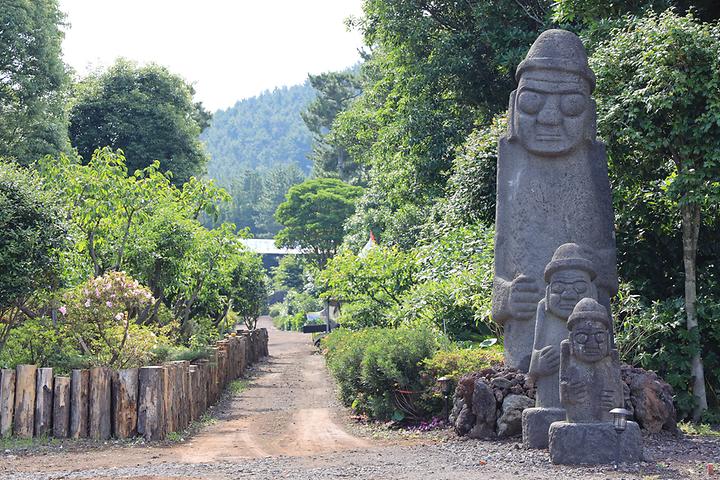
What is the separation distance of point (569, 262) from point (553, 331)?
0.80 meters

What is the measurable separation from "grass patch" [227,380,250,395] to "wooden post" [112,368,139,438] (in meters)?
8.20

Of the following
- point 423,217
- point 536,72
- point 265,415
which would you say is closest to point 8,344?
point 265,415

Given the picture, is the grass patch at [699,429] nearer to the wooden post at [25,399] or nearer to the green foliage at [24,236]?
the wooden post at [25,399]

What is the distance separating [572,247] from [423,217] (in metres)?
19.3

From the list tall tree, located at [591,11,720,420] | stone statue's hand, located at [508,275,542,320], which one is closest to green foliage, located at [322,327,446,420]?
stone statue's hand, located at [508,275,542,320]

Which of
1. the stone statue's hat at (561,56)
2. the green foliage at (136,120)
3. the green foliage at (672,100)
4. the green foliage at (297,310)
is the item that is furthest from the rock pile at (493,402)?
the green foliage at (297,310)

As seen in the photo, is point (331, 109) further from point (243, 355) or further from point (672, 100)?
point (672, 100)

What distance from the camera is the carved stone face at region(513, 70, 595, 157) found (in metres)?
11.9

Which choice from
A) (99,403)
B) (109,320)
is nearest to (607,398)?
(99,403)

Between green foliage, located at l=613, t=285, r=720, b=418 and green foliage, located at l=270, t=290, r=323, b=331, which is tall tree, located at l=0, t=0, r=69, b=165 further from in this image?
green foliage, located at l=270, t=290, r=323, b=331

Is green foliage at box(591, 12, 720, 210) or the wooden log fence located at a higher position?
green foliage at box(591, 12, 720, 210)

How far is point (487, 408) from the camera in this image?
1105cm

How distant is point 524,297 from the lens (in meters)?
11.6

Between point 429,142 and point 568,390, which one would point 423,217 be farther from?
point 568,390
